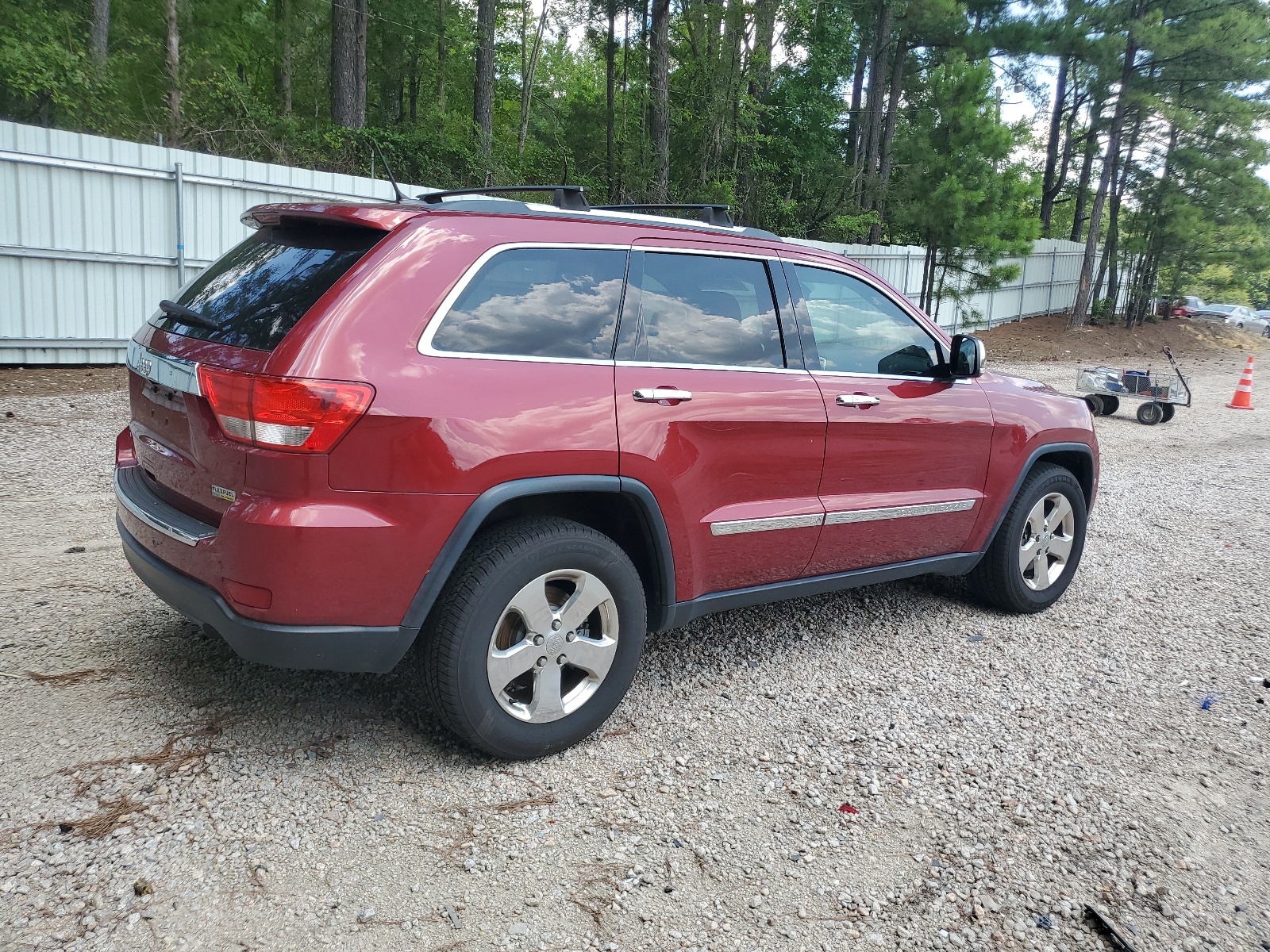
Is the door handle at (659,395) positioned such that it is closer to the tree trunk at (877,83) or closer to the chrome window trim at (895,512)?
the chrome window trim at (895,512)

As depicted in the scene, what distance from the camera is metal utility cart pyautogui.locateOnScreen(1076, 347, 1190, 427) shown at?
1316 cm

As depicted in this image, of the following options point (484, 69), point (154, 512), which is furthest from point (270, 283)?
point (484, 69)

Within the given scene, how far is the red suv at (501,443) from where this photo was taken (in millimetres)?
2822

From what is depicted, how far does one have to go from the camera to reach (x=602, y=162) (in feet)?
81.7

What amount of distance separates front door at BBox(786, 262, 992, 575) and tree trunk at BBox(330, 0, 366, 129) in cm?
1889

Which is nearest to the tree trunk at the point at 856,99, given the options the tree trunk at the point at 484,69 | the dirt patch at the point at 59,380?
the tree trunk at the point at 484,69

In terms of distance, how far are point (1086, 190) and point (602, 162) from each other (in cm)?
2388

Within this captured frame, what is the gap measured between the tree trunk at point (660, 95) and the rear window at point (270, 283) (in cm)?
1809

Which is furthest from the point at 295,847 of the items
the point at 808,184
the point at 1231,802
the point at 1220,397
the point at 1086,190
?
the point at 1086,190

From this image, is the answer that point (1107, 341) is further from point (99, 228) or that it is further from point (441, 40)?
point (99, 228)

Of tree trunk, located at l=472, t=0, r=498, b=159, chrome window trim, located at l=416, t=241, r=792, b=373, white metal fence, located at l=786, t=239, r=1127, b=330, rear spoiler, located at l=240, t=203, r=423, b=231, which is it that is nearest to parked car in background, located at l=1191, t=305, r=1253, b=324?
white metal fence, located at l=786, t=239, r=1127, b=330

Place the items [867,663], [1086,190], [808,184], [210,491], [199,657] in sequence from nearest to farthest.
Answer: [210,491] → [199,657] → [867,663] → [808,184] → [1086,190]

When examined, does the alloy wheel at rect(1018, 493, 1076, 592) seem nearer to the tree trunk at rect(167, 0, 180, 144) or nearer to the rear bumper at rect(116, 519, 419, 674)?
the rear bumper at rect(116, 519, 419, 674)

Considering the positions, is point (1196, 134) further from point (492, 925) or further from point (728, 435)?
point (492, 925)
